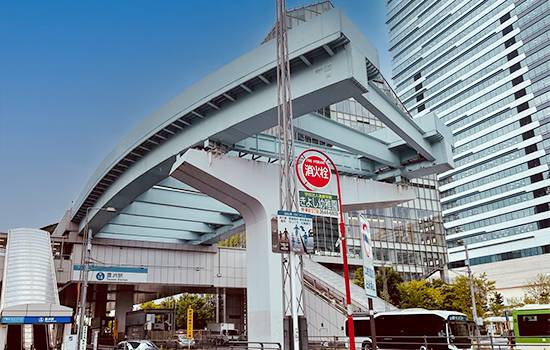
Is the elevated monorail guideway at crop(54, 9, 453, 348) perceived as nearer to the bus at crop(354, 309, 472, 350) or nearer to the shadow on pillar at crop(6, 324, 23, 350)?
the bus at crop(354, 309, 472, 350)

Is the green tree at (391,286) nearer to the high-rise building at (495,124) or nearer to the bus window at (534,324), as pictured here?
the bus window at (534,324)

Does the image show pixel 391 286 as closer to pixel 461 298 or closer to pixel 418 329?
pixel 461 298

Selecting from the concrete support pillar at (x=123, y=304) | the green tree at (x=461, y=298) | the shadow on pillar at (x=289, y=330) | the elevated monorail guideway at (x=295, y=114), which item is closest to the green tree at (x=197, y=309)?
the concrete support pillar at (x=123, y=304)

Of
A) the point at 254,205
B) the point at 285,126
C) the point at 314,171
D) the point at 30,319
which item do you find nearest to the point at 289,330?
the point at 314,171

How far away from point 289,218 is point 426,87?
110 m

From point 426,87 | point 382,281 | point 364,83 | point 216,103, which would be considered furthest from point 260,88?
point 426,87

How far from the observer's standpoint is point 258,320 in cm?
2138

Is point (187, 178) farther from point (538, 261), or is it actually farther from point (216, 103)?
point (538, 261)

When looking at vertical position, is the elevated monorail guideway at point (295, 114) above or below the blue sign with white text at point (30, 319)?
above

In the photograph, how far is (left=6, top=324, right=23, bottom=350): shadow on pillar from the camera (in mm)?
33344

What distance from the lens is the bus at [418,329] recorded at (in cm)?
2300

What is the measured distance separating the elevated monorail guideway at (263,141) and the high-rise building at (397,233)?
2936 cm

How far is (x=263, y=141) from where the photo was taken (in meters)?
23.0

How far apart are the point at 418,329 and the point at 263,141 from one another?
1290 centimetres
